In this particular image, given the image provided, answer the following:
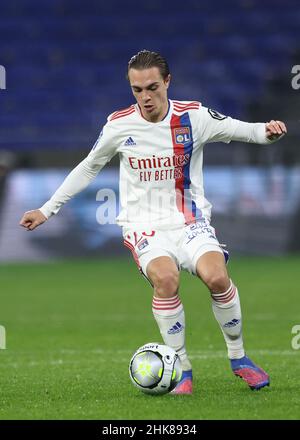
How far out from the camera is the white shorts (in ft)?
21.9

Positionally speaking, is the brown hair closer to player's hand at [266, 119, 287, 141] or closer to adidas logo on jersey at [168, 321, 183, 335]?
player's hand at [266, 119, 287, 141]

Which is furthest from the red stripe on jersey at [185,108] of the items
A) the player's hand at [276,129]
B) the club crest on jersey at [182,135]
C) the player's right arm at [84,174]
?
the player's hand at [276,129]

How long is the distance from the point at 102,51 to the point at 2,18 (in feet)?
7.93

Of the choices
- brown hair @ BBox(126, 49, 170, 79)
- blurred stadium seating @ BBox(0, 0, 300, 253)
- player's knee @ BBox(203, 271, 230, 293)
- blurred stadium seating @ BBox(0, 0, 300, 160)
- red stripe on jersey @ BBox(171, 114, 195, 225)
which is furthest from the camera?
blurred stadium seating @ BBox(0, 0, 300, 160)

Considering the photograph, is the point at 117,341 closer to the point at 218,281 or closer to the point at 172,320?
the point at 172,320

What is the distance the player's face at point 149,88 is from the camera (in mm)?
6656

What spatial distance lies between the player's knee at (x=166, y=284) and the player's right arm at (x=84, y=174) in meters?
0.89

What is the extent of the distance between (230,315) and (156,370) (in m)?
0.64

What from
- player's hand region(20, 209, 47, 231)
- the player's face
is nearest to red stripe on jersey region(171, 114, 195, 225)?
the player's face

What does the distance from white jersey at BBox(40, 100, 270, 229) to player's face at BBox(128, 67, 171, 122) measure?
0.15m

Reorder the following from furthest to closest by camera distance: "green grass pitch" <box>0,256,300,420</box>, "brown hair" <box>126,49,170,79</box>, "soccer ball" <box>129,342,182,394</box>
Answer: "brown hair" <box>126,49,170,79</box>
"soccer ball" <box>129,342,182,394</box>
"green grass pitch" <box>0,256,300,420</box>

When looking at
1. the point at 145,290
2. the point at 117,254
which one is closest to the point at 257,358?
the point at 145,290

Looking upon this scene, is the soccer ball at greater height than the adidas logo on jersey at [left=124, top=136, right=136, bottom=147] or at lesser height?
lesser
